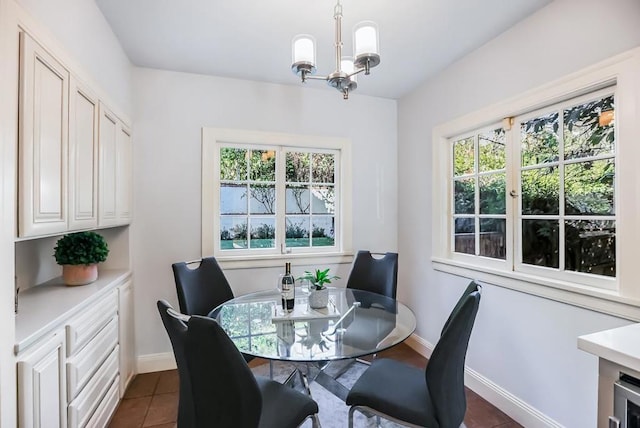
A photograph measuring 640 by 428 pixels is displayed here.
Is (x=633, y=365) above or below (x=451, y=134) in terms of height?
below

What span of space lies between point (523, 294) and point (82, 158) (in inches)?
108

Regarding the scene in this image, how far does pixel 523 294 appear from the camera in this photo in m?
2.03

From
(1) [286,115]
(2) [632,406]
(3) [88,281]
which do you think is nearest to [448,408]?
(2) [632,406]

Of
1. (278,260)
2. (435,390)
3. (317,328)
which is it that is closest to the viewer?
(435,390)

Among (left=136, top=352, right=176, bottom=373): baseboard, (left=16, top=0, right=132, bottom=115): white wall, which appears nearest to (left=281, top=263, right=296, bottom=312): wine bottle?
(left=136, top=352, right=176, bottom=373): baseboard

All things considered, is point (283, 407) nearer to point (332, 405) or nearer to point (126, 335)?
point (332, 405)

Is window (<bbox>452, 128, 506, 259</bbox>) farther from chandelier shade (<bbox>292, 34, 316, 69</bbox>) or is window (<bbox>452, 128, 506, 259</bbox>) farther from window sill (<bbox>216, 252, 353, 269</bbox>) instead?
chandelier shade (<bbox>292, 34, 316, 69</bbox>)

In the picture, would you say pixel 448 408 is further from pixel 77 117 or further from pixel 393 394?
pixel 77 117

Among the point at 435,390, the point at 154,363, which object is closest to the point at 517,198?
the point at 435,390

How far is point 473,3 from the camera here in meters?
1.85

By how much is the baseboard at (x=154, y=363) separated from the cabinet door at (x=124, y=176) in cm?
118

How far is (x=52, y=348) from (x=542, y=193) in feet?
8.93

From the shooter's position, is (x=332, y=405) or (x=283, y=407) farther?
(x=332, y=405)

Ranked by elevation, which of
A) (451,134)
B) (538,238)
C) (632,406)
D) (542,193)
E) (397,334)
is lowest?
(397,334)
